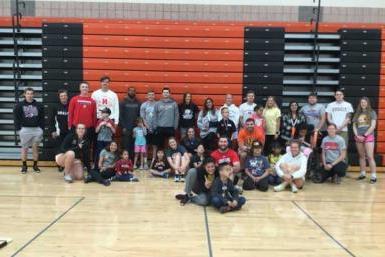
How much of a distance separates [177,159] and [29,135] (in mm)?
3121

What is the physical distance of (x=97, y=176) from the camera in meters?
7.88

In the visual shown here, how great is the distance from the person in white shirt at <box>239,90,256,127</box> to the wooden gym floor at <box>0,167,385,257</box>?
2.25 m

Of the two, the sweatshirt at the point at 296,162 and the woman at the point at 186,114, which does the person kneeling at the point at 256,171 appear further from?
the woman at the point at 186,114

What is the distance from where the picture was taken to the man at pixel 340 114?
8.96 m

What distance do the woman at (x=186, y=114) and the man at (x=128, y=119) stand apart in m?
0.99

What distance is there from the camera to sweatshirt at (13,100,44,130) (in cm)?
870

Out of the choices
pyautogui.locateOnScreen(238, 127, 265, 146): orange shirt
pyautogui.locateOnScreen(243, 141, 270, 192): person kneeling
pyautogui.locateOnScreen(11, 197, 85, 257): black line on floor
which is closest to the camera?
pyautogui.locateOnScreen(11, 197, 85, 257): black line on floor

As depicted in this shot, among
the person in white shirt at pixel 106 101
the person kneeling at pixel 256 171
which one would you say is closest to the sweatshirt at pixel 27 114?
the person in white shirt at pixel 106 101

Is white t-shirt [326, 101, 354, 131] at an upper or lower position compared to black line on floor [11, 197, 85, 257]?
upper

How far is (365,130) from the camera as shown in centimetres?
866

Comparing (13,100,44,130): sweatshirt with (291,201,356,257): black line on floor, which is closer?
(291,201,356,257): black line on floor

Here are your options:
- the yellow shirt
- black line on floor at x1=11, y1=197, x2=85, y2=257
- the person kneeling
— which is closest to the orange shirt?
the yellow shirt

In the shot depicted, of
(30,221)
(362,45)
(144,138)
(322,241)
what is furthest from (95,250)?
(362,45)

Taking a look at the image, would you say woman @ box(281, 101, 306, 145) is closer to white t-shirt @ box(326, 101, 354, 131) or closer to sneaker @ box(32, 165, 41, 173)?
white t-shirt @ box(326, 101, 354, 131)
